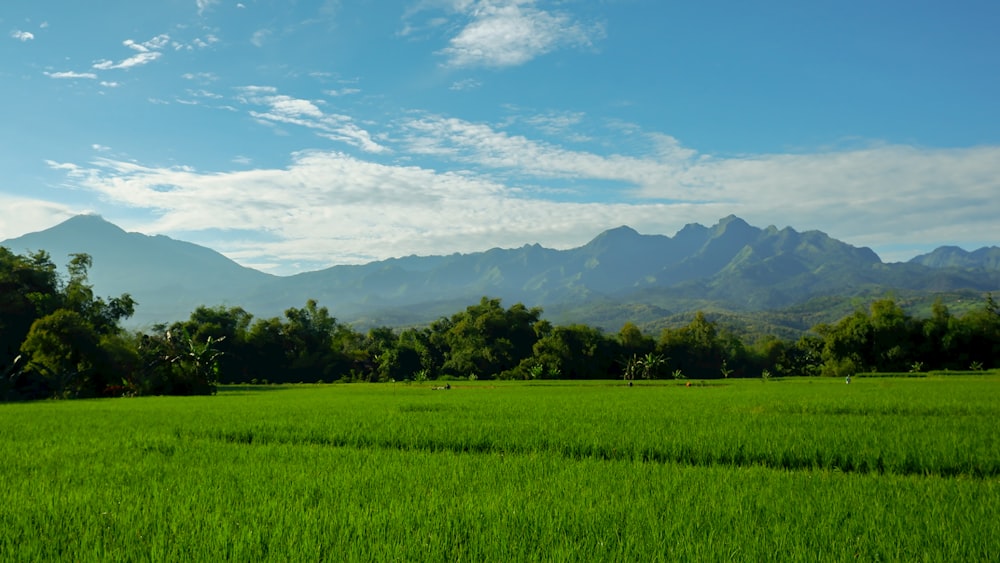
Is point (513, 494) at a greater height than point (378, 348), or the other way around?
point (513, 494)

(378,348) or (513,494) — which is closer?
(513,494)

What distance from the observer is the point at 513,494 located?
588 centimetres

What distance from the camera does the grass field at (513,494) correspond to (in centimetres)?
426

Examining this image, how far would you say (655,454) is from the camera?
29.9 ft

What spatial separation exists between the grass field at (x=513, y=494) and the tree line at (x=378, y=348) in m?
27.8

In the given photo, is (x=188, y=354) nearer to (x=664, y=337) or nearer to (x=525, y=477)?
(x=525, y=477)

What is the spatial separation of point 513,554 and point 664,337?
7046cm

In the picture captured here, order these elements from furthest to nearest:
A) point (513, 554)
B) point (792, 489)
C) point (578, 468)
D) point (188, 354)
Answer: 1. point (188, 354)
2. point (578, 468)
3. point (792, 489)
4. point (513, 554)

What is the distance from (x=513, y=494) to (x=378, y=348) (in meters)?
71.9

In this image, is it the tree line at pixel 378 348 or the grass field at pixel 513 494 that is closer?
the grass field at pixel 513 494

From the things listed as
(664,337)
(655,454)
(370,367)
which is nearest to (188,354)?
Answer: (370,367)

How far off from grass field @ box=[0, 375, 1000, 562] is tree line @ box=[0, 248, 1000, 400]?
2776 cm

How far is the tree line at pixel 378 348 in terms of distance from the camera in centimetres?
3425

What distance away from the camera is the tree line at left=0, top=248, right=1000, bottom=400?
1348 inches
